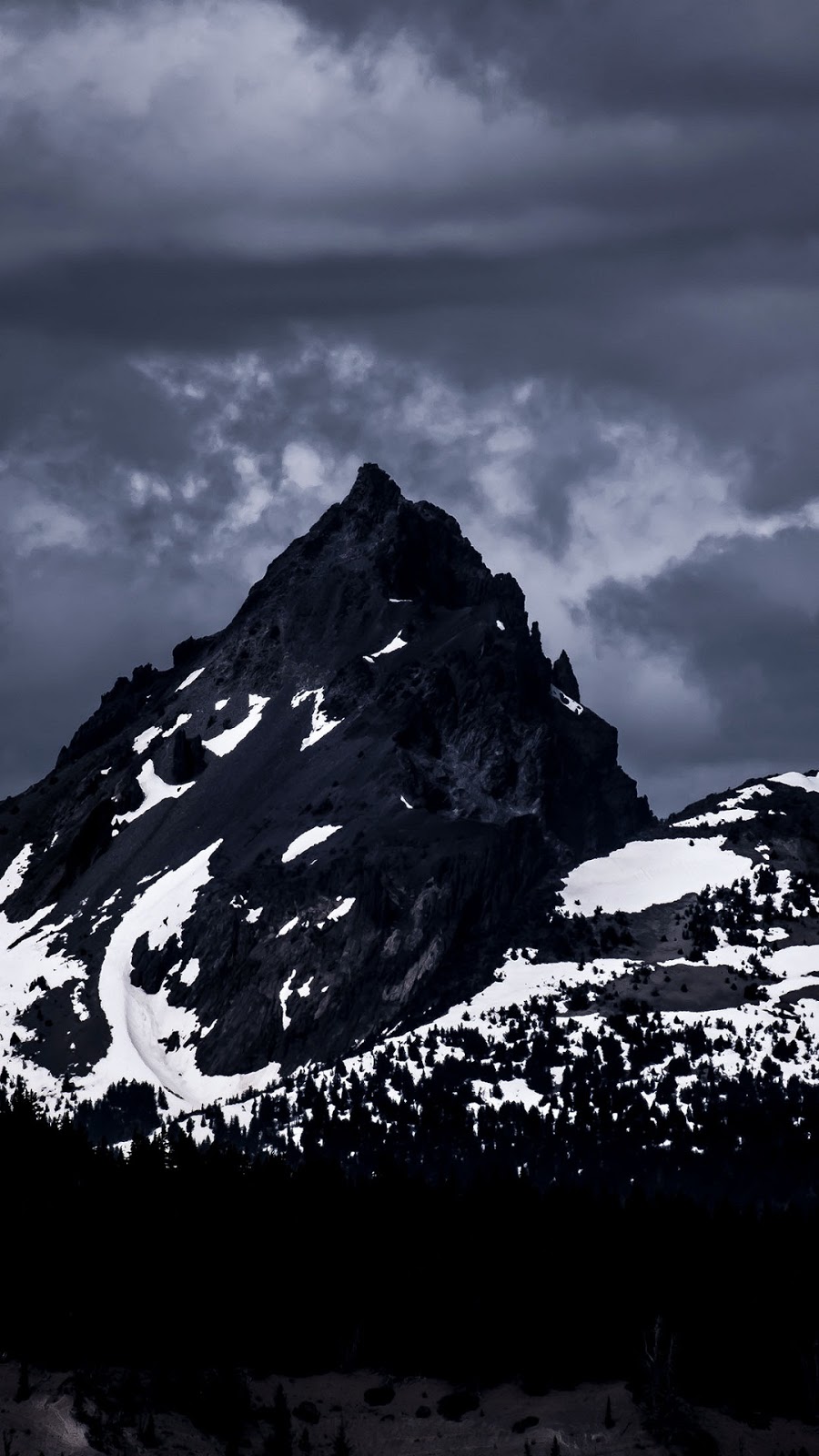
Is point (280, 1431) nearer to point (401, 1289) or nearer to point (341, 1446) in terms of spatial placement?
point (341, 1446)

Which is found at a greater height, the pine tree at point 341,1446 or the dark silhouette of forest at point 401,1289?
the dark silhouette of forest at point 401,1289

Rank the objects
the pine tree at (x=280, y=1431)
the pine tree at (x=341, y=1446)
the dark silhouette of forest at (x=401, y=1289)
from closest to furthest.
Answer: the pine tree at (x=280, y=1431)
the pine tree at (x=341, y=1446)
the dark silhouette of forest at (x=401, y=1289)

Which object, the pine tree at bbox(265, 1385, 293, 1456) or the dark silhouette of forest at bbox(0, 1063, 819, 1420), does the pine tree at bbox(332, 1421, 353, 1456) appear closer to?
the pine tree at bbox(265, 1385, 293, 1456)

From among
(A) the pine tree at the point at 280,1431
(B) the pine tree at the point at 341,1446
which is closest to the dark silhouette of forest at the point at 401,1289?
(A) the pine tree at the point at 280,1431

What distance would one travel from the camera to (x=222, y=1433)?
15538 cm

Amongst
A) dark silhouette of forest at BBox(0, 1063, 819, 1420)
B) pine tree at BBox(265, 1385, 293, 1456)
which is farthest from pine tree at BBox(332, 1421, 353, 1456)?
dark silhouette of forest at BBox(0, 1063, 819, 1420)

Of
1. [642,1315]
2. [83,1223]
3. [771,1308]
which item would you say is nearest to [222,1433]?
[83,1223]

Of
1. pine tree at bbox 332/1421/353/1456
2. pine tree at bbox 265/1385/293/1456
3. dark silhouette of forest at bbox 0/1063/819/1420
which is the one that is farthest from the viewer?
dark silhouette of forest at bbox 0/1063/819/1420

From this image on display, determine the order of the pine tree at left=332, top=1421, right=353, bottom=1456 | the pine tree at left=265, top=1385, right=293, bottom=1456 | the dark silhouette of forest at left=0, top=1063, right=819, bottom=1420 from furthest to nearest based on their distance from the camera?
the dark silhouette of forest at left=0, top=1063, right=819, bottom=1420 < the pine tree at left=332, top=1421, right=353, bottom=1456 < the pine tree at left=265, top=1385, right=293, bottom=1456

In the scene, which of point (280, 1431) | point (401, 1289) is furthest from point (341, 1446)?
point (401, 1289)

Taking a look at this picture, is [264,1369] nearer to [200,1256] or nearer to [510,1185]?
[200,1256]

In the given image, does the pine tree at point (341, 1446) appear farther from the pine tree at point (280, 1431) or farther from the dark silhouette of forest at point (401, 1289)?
the dark silhouette of forest at point (401, 1289)

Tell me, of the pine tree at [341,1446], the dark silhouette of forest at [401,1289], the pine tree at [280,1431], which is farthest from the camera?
the dark silhouette of forest at [401,1289]

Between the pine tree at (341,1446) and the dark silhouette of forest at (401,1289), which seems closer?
the pine tree at (341,1446)
